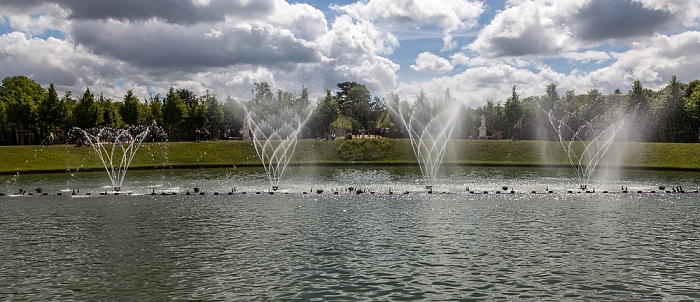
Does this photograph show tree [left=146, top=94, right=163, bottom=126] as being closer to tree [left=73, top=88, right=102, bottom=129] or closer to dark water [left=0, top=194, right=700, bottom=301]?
tree [left=73, top=88, right=102, bottom=129]

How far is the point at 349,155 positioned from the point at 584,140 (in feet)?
251

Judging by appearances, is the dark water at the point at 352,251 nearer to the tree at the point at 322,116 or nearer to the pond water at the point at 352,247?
the pond water at the point at 352,247

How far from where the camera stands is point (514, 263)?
25.9 meters

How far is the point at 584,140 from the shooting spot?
154 metres

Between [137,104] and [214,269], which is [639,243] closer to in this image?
[214,269]

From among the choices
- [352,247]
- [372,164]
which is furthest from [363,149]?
[352,247]

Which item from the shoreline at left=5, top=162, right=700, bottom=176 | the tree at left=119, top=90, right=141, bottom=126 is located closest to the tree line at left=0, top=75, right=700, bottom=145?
the tree at left=119, top=90, right=141, bottom=126

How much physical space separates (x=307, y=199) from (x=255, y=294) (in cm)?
2997

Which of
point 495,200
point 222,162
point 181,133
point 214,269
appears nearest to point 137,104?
point 181,133

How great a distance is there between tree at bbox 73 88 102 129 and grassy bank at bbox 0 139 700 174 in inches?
856

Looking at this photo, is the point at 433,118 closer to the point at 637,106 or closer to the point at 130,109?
the point at 637,106

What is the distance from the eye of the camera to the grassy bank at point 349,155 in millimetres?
94625

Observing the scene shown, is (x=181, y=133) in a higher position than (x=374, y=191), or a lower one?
higher

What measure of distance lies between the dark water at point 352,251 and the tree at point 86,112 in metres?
84.4
